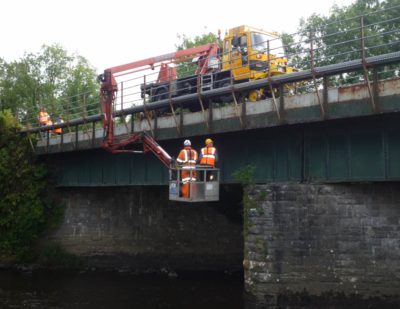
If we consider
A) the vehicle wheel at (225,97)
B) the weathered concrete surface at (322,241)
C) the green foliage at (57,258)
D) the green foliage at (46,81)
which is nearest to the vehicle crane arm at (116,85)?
the vehicle wheel at (225,97)

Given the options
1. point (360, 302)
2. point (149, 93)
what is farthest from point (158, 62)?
point (360, 302)

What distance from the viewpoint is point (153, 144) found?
1659cm

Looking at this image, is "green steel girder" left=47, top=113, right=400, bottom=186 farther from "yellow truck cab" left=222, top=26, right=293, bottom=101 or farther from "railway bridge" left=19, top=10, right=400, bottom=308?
"yellow truck cab" left=222, top=26, right=293, bottom=101

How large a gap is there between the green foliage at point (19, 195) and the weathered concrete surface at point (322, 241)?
14.2 metres

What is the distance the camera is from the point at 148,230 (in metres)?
23.1

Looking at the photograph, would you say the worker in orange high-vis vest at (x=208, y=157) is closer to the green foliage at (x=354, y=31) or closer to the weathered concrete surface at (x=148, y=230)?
the weathered concrete surface at (x=148, y=230)

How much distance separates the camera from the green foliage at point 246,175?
14.6 meters

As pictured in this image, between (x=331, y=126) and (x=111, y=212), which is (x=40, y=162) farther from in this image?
(x=331, y=126)

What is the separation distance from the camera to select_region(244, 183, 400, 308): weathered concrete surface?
1248 centimetres

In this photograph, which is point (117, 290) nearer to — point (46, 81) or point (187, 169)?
point (187, 169)

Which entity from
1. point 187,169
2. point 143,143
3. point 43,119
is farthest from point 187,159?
point 43,119

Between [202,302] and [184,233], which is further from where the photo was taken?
[184,233]

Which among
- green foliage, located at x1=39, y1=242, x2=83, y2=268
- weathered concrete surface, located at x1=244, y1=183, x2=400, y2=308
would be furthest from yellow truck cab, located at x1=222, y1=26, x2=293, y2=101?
green foliage, located at x1=39, y1=242, x2=83, y2=268

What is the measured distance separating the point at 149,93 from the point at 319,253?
36.3 ft
